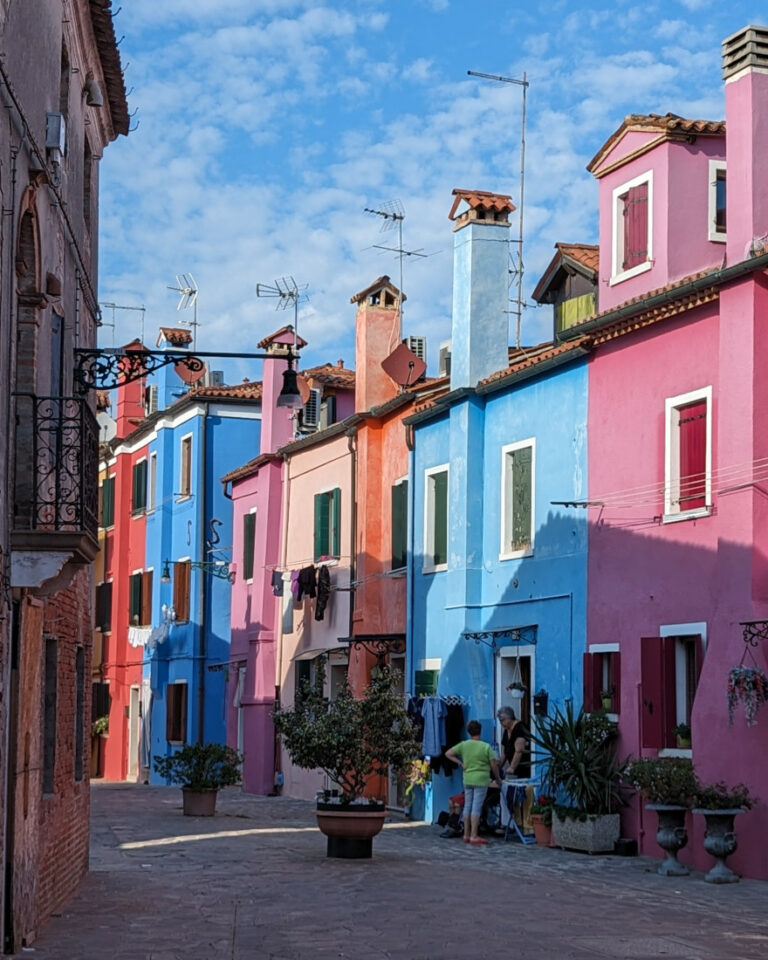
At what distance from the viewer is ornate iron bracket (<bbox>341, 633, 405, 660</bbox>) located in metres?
27.7

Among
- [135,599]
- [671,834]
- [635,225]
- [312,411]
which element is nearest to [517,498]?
[635,225]

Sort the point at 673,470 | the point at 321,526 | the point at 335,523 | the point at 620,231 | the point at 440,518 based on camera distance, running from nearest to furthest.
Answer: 1. the point at 673,470
2. the point at 620,231
3. the point at 440,518
4. the point at 335,523
5. the point at 321,526

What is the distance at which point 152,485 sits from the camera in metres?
43.9

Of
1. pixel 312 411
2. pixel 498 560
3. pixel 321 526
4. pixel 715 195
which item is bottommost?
pixel 498 560

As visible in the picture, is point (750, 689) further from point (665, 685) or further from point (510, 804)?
point (510, 804)

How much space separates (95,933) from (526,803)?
34.1 ft

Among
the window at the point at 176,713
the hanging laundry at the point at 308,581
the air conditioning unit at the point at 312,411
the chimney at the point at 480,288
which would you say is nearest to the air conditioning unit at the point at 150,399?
the window at the point at 176,713

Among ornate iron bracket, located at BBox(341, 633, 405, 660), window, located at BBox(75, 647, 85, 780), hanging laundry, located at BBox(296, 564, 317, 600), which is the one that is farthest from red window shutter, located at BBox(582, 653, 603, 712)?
hanging laundry, located at BBox(296, 564, 317, 600)

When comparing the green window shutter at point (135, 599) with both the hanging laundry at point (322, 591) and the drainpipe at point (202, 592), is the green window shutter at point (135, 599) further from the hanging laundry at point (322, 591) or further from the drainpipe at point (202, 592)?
the hanging laundry at point (322, 591)

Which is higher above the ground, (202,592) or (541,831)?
(202,592)

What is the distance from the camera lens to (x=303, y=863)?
1838 cm

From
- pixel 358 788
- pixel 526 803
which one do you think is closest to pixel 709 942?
pixel 358 788

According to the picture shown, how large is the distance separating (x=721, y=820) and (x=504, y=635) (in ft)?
23.2

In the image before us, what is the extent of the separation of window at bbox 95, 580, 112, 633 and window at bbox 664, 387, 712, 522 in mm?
29864
